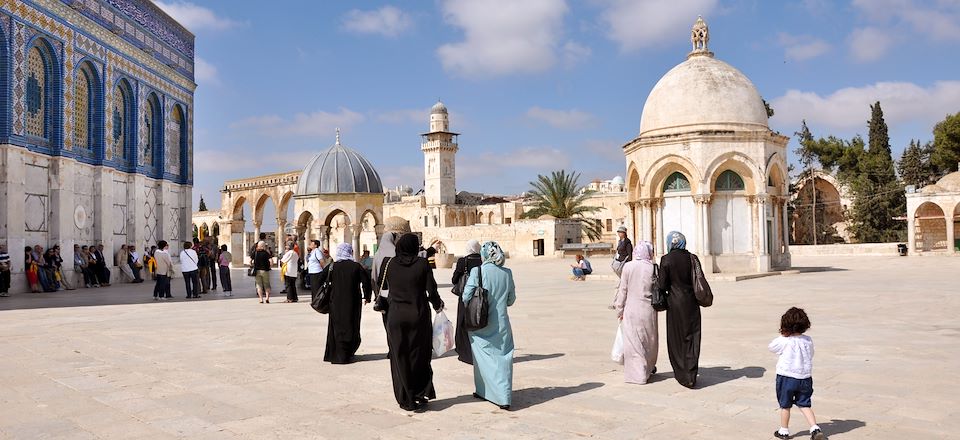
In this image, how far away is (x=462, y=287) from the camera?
20.0 feet

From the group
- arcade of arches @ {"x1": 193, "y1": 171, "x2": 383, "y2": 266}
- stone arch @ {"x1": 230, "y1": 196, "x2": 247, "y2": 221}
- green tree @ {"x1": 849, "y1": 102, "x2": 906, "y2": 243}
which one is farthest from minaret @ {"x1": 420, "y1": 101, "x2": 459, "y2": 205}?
green tree @ {"x1": 849, "y1": 102, "x2": 906, "y2": 243}

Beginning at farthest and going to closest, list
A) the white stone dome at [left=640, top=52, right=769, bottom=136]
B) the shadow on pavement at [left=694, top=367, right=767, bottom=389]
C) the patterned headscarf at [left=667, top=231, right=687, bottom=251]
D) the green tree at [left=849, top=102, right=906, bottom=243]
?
the green tree at [left=849, top=102, right=906, bottom=243]
the white stone dome at [left=640, top=52, right=769, bottom=136]
the patterned headscarf at [left=667, top=231, right=687, bottom=251]
the shadow on pavement at [left=694, top=367, right=767, bottom=389]

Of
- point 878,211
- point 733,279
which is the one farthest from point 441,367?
point 878,211

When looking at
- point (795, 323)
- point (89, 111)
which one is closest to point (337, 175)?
point (89, 111)

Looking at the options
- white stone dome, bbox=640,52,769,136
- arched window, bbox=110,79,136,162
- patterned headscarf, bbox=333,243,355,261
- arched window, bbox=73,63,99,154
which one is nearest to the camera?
patterned headscarf, bbox=333,243,355,261

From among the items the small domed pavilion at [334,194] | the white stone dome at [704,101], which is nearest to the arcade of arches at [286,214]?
the small domed pavilion at [334,194]

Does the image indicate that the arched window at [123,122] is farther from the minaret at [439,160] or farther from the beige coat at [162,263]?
the minaret at [439,160]

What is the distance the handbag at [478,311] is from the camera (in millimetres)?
5016

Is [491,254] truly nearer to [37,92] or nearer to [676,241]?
[676,241]

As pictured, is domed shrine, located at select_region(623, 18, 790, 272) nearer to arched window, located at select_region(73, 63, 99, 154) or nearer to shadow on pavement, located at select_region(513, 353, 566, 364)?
shadow on pavement, located at select_region(513, 353, 566, 364)

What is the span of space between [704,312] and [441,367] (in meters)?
5.67

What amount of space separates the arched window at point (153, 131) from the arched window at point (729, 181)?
17478mm

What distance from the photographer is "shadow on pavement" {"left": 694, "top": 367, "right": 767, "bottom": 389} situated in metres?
5.80

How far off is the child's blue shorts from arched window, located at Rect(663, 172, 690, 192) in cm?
1548
